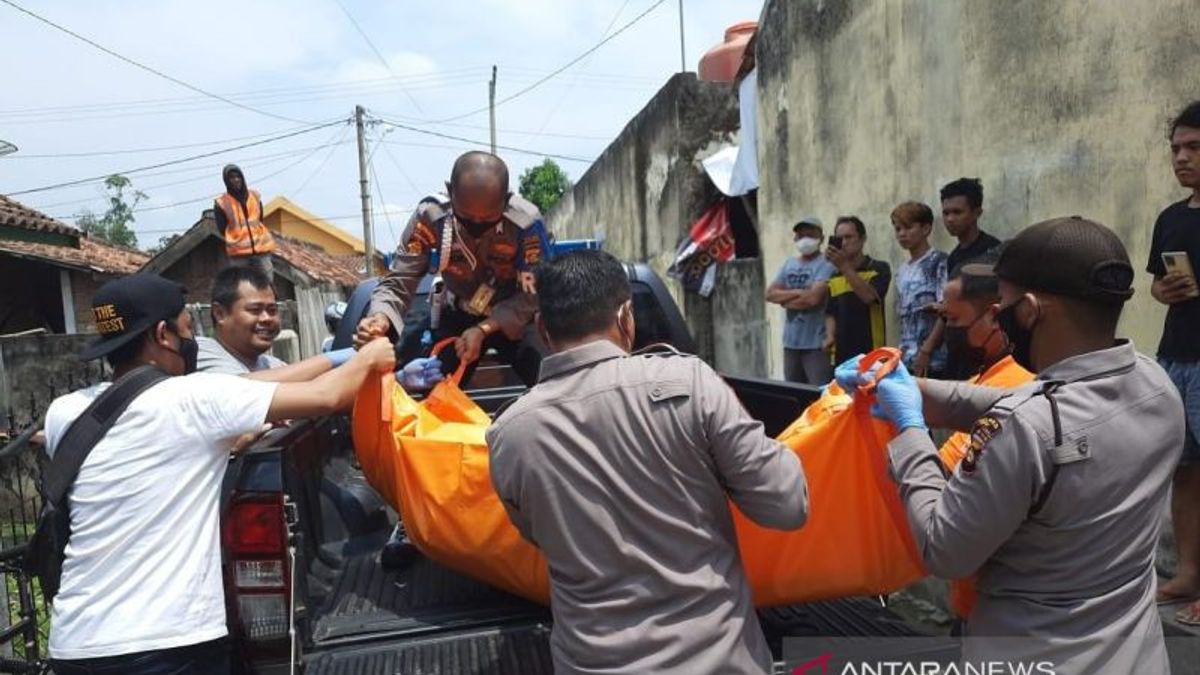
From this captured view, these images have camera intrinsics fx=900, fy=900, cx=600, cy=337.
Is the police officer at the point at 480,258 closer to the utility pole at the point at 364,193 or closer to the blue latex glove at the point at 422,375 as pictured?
the blue latex glove at the point at 422,375

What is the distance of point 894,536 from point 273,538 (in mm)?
1467

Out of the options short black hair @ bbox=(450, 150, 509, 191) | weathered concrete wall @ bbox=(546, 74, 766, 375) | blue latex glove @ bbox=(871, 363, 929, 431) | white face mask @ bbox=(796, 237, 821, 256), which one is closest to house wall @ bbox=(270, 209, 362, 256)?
weathered concrete wall @ bbox=(546, 74, 766, 375)

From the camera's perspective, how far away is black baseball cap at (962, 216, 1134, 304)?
1.58 meters

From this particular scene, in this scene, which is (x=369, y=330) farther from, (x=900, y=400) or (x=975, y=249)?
(x=975, y=249)

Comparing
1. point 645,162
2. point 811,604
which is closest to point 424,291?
point 811,604

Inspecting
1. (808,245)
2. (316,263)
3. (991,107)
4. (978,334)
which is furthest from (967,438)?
(316,263)

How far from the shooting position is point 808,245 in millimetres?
6262

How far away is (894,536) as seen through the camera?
2.07m

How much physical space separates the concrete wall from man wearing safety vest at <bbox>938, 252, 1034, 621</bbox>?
1.70 metres

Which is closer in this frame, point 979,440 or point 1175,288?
point 979,440

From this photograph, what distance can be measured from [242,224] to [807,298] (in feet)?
14.4

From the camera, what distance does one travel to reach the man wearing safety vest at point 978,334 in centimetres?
221

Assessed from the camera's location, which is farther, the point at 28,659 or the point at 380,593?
the point at 28,659

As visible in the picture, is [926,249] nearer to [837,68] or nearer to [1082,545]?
[837,68]
